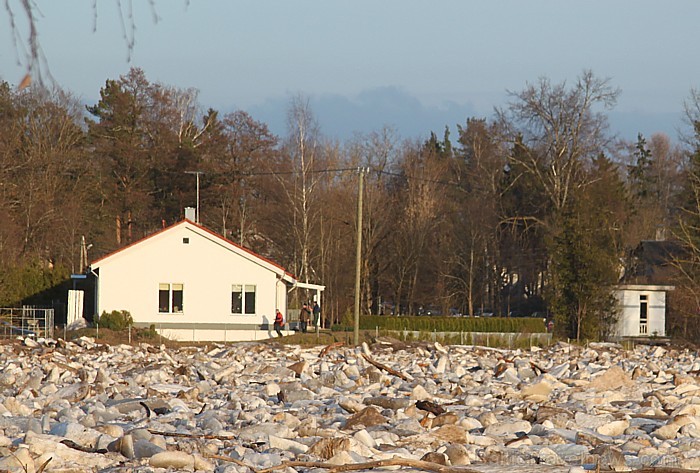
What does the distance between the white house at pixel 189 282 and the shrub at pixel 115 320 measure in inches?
37.0

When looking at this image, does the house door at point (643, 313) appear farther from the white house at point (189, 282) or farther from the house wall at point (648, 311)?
the white house at point (189, 282)

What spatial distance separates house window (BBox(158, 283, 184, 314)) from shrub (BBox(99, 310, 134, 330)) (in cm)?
159

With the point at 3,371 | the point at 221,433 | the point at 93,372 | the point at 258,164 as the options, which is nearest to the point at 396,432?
the point at 221,433

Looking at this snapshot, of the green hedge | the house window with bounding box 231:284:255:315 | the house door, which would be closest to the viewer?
the house window with bounding box 231:284:255:315

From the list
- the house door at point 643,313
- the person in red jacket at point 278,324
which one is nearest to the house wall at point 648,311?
the house door at point 643,313

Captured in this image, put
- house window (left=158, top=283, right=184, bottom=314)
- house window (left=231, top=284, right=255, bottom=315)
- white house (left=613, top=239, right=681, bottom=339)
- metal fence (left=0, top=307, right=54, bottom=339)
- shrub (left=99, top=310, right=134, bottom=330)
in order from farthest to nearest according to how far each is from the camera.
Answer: white house (left=613, top=239, right=681, bottom=339) < house window (left=231, top=284, right=255, bottom=315) < house window (left=158, top=283, right=184, bottom=314) < shrub (left=99, top=310, right=134, bottom=330) < metal fence (left=0, top=307, right=54, bottom=339)

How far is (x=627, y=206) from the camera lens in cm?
5412

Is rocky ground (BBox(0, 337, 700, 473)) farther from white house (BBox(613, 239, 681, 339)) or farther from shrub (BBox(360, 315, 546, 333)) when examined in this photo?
white house (BBox(613, 239, 681, 339))

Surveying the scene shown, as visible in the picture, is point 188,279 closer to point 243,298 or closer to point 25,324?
point 243,298

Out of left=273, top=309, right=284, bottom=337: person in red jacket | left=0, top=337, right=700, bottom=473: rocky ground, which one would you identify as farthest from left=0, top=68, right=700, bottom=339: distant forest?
left=0, top=337, right=700, bottom=473: rocky ground

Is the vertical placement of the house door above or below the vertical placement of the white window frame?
below

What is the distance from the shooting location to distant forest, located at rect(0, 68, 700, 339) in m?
45.2

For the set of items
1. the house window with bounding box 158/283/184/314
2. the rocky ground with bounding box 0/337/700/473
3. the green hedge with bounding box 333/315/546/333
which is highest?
the house window with bounding box 158/283/184/314

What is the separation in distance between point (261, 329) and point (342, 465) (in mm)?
27559
